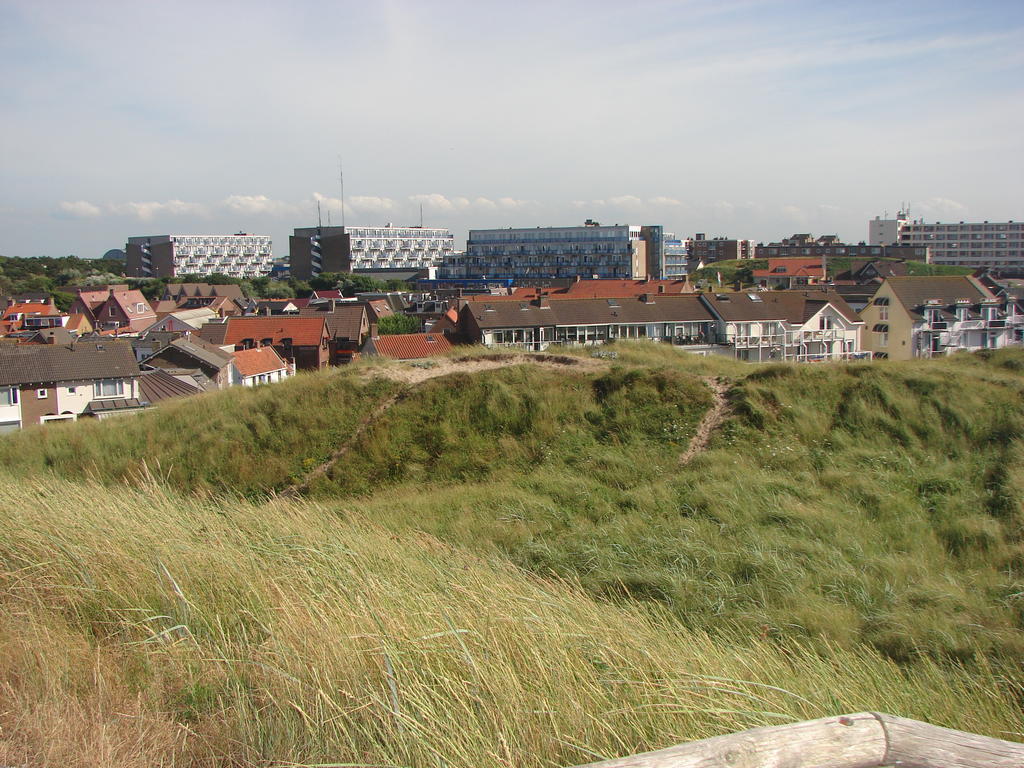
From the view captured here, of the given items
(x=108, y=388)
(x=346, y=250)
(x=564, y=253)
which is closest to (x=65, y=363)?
(x=108, y=388)

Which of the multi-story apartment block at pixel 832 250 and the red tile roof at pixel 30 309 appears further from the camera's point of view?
the multi-story apartment block at pixel 832 250

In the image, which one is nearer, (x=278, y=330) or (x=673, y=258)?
(x=278, y=330)

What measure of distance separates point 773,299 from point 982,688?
Result: 4127cm

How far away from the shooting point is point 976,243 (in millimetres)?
145875

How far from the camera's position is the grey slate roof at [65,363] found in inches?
1201

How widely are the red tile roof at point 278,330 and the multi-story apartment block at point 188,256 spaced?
322ft

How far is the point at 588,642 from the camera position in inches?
165

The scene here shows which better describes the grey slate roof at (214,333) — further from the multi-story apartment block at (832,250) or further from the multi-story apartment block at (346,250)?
the multi-story apartment block at (832,250)

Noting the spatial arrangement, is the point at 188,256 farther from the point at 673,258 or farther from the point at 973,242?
the point at 973,242

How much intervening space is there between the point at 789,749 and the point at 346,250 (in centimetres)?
12955

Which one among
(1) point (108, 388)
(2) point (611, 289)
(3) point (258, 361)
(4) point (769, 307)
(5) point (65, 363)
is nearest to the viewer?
(5) point (65, 363)

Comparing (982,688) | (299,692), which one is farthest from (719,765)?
(982,688)

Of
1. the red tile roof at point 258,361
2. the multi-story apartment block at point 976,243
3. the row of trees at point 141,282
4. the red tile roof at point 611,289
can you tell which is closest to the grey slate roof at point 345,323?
the red tile roof at point 258,361

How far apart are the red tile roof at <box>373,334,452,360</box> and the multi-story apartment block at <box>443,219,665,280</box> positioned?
200 feet
